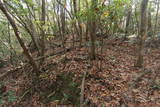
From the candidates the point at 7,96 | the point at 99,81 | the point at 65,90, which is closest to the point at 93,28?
the point at 99,81

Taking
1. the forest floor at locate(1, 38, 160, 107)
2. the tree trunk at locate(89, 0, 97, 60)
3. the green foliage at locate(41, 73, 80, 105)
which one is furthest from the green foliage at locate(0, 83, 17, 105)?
the tree trunk at locate(89, 0, 97, 60)

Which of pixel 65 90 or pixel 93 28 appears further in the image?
pixel 93 28

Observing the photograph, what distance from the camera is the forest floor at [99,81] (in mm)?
3730

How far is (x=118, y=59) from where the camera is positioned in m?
6.20

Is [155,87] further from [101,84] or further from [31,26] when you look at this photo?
[31,26]

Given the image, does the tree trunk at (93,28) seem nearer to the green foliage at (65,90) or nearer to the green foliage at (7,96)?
the green foliage at (65,90)

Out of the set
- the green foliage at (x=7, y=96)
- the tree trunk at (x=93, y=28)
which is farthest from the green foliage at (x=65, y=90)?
the green foliage at (x=7, y=96)

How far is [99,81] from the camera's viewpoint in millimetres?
4586

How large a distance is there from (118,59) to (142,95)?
106 inches

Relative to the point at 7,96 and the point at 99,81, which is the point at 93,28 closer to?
the point at 99,81

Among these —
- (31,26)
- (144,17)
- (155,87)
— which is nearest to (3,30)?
(31,26)

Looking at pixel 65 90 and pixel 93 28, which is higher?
pixel 93 28

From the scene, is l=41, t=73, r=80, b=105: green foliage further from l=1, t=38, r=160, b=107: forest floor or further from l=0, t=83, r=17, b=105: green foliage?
l=0, t=83, r=17, b=105: green foliage

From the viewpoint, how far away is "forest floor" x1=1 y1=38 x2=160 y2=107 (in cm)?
373
